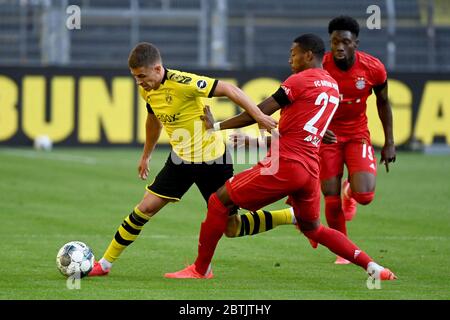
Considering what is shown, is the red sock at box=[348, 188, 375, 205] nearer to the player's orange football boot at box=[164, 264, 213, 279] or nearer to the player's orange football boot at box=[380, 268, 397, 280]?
the player's orange football boot at box=[380, 268, 397, 280]

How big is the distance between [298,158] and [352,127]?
256cm

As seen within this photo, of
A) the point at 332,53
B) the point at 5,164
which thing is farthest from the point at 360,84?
the point at 5,164

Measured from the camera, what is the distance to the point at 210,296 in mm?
8250

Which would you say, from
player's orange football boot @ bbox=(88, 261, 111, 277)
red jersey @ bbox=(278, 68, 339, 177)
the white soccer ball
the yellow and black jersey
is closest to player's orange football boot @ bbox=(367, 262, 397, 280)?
red jersey @ bbox=(278, 68, 339, 177)

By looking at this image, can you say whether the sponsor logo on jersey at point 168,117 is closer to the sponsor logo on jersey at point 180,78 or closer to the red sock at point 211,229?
the sponsor logo on jersey at point 180,78

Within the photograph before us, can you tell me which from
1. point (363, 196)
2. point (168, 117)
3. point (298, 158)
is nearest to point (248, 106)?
point (298, 158)

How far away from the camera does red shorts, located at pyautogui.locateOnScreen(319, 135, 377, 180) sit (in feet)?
36.6

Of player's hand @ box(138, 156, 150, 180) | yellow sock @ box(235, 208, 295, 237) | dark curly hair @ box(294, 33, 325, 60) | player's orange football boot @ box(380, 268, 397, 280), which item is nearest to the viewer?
dark curly hair @ box(294, 33, 325, 60)

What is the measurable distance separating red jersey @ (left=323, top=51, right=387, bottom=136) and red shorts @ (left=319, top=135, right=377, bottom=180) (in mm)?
114

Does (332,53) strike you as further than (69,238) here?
No

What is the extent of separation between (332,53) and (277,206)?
5901 millimetres

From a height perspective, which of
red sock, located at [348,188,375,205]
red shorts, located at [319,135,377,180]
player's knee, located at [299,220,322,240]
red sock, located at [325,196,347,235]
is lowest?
red sock, located at [325,196,347,235]
